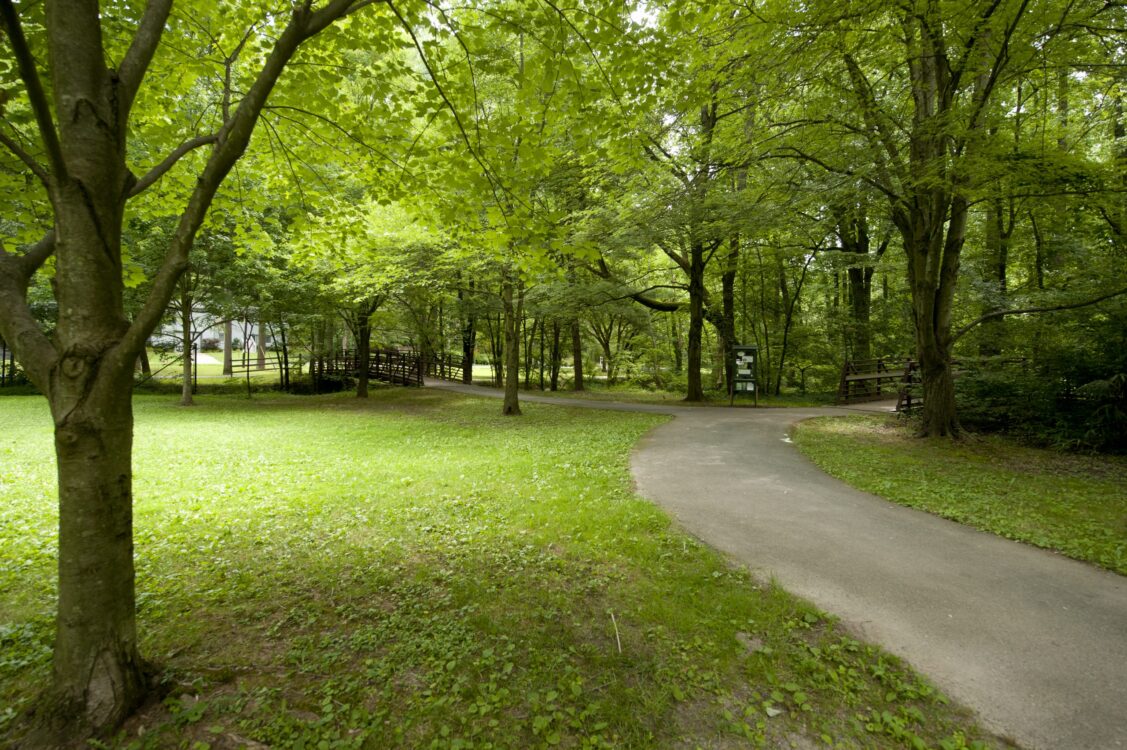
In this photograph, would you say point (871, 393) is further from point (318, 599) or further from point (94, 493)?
point (94, 493)

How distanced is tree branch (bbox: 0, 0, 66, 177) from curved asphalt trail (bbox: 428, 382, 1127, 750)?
5.16 metres

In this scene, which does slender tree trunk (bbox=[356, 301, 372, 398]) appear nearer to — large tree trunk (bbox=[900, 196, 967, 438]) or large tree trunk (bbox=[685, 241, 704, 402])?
large tree trunk (bbox=[685, 241, 704, 402])

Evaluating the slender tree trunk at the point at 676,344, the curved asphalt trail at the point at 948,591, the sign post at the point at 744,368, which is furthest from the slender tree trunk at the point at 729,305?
the curved asphalt trail at the point at 948,591

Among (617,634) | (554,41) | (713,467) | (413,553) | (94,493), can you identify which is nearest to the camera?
(94,493)

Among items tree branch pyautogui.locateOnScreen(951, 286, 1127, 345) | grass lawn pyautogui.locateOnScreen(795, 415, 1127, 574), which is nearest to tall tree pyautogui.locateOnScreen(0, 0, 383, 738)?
grass lawn pyautogui.locateOnScreen(795, 415, 1127, 574)

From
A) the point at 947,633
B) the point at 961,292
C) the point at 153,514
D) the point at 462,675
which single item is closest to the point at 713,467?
the point at 947,633

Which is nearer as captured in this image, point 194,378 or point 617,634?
point 617,634

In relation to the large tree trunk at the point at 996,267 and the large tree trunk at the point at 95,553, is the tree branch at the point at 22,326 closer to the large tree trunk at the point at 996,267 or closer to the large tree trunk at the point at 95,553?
the large tree trunk at the point at 95,553

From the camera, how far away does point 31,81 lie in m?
2.00

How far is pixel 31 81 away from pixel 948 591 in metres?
6.36

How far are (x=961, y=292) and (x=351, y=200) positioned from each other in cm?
1591

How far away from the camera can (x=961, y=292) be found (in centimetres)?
1320

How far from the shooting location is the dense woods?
2.21 meters

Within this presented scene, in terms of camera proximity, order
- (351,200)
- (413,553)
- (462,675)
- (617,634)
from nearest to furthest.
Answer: (462,675) → (617,634) → (413,553) → (351,200)
